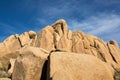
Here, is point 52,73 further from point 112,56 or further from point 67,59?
point 112,56

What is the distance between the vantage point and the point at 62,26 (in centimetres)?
5141

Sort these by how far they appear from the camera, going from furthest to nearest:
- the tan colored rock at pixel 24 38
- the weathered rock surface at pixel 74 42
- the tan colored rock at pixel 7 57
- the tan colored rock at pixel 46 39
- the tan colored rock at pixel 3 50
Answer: the tan colored rock at pixel 24 38
the weathered rock surface at pixel 74 42
the tan colored rock at pixel 46 39
the tan colored rock at pixel 3 50
the tan colored rock at pixel 7 57

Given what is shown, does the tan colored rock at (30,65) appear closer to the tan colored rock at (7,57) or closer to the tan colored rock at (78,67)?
the tan colored rock at (78,67)

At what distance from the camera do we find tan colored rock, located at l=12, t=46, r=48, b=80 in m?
16.9

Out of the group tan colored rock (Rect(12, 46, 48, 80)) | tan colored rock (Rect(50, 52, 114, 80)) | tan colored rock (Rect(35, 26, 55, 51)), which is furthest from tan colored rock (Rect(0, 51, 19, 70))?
tan colored rock (Rect(50, 52, 114, 80))

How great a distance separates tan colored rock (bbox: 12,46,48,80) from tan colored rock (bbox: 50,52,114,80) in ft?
5.57

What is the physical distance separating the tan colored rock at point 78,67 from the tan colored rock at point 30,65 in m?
1.70

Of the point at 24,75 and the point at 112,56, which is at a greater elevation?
the point at 112,56

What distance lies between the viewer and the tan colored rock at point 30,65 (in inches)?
664

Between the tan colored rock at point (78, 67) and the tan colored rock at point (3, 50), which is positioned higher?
the tan colored rock at point (3, 50)

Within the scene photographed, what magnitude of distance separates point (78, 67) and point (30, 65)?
12.6ft

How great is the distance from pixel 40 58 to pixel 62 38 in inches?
1259

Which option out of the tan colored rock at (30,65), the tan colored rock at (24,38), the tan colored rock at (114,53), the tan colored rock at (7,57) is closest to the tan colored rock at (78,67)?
the tan colored rock at (30,65)

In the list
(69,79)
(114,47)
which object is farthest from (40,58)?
(114,47)
